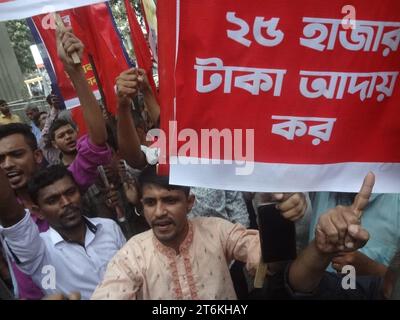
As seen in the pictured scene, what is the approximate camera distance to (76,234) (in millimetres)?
1873

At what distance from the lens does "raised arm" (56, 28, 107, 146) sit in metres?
1.87

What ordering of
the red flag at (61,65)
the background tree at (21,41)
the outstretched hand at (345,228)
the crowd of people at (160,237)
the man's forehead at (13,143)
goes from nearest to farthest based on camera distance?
1. the outstretched hand at (345,228)
2. the crowd of people at (160,237)
3. the man's forehead at (13,143)
4. the red flag at (61,65)
5. the background tree at (21,41)

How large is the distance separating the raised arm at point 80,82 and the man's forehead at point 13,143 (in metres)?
0.45

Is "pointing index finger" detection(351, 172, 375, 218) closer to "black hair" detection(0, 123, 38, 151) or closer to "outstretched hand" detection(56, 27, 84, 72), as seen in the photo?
"outstretched hand" detection(56, 27, 84, 72)

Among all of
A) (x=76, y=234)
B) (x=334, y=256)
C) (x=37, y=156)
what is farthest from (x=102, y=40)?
(x=334, y=256)

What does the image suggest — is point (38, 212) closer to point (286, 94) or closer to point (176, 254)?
point (176, 254)

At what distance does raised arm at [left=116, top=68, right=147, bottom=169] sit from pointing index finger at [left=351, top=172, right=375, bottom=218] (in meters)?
1.14

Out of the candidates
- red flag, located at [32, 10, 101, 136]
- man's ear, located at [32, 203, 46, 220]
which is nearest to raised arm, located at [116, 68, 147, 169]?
man's ear, located at [32, 203, 46, 220]

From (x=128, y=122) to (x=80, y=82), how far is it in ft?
0.96

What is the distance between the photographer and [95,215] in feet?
7.88

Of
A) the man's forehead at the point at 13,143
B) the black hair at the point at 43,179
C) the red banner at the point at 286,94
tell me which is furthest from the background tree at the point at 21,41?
the red banner at the point at 286,94

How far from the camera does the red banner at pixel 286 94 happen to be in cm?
112

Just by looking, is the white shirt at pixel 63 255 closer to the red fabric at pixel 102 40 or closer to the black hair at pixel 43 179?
the black hair at pixel 43 179

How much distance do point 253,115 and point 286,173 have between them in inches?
8.0
